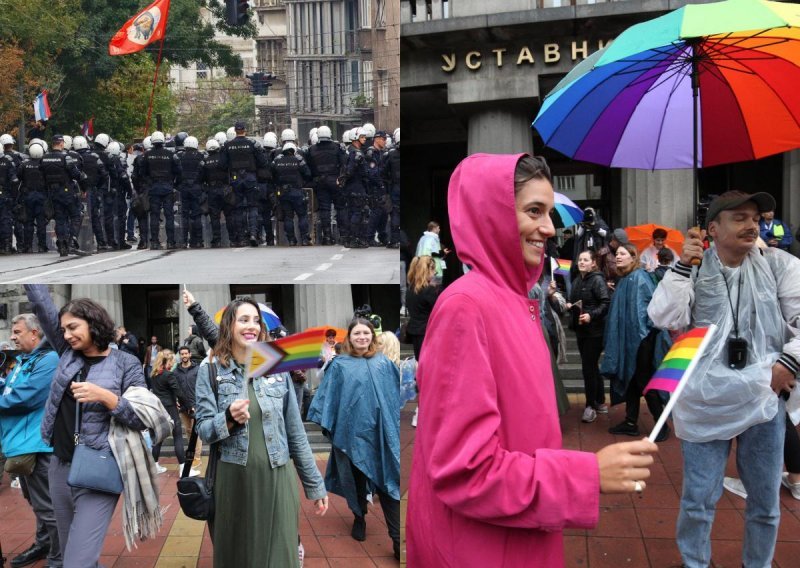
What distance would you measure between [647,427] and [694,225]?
12.8 feet

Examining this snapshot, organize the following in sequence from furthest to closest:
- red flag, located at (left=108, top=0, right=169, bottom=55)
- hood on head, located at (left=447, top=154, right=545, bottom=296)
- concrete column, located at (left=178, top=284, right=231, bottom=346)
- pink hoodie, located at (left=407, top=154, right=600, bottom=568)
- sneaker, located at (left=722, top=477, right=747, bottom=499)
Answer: sneaker, located at (left=722, top=477, right=747, bottom=499) < concrete column, located at (left=178, top=284, right=231, bottom=346) < red flag, located at (left=108, top=0, right=169, bottom=55) < hood on head, located at (left=447, top=154, right=545, bottom=296) < pink hoodie, located at (left=407, top=154, right=600, bottom=568)

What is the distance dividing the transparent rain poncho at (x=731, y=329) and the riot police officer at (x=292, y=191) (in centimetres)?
161

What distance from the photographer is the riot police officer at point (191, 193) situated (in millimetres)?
3840

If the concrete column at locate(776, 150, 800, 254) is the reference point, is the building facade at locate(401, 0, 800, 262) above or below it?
above

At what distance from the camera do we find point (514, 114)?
1238 centimetres

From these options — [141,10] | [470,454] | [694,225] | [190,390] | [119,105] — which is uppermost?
[141,10]

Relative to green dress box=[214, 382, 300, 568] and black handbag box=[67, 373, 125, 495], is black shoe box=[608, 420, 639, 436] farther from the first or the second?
black handbag box=[67, 373, 125, 495]

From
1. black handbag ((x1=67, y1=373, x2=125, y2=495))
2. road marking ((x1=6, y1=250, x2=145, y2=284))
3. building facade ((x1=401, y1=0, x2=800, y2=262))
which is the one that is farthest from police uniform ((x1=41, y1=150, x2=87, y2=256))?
building facade ((x1=401, y1=0, x2=800, y2=262))

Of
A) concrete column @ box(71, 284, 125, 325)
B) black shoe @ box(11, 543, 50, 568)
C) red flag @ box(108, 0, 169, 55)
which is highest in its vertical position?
red flag @ box(108, 0, 169, 55)

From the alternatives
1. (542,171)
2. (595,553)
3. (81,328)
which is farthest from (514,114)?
(542,171)

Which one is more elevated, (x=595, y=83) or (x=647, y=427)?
(x=595, y=83)

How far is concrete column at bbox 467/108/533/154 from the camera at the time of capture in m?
12.2

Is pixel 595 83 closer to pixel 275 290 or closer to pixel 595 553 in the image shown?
pixel 275 290

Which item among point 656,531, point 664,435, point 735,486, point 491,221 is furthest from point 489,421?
point 664,435
